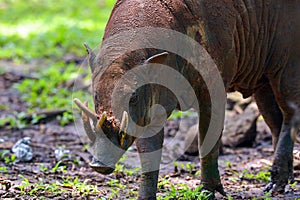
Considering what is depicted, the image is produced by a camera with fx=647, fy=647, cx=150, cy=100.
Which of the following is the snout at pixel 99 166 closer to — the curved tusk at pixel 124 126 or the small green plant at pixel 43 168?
the curved tusk at pixel 124 126

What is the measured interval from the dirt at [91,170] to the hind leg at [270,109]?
456 mm

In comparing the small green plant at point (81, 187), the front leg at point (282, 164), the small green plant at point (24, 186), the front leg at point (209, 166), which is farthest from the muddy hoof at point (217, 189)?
the small green plant at point (24, 186)

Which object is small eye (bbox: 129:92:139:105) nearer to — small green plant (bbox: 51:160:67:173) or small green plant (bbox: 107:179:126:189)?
small green plant (bbox: 107:179:126:189)

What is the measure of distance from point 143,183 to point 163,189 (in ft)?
3.17

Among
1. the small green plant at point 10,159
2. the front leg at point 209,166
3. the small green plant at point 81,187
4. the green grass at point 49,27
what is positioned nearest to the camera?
the front leg at point 209,166

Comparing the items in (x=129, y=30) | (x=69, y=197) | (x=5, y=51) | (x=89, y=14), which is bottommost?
(x=69, y=197)

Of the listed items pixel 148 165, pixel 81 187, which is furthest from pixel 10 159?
pixel 148 165

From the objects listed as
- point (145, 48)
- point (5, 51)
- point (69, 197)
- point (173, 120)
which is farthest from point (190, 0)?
point (5, 51)

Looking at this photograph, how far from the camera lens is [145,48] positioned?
17.9 ft

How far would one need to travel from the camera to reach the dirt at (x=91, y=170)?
20.7ft

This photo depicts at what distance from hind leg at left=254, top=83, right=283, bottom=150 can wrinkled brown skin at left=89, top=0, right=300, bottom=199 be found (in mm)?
11

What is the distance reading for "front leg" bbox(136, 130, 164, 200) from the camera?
18.3 ft

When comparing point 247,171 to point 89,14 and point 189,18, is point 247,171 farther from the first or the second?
point 89,14

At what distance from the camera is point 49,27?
1451cm
